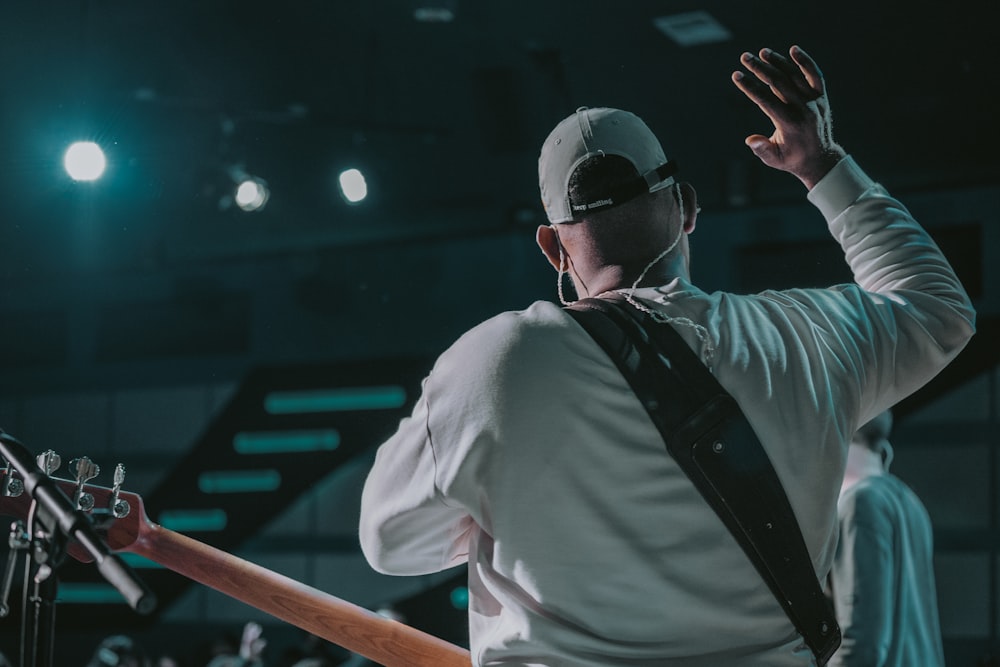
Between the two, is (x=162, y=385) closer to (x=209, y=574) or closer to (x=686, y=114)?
(x=686, y=114)

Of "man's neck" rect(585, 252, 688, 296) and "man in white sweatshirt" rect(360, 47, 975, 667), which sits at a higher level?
"man's neck" rect(585, 252, 688, 296)

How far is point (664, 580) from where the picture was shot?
1101mm

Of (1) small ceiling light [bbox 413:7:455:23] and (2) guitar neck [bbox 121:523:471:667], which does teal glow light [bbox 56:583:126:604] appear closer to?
(1) small ceiling light [bbox 413:7:455:23]

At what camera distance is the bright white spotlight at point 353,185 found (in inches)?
250

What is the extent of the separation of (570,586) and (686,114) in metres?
5.62

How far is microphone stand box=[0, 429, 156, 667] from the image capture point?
3.82 feet

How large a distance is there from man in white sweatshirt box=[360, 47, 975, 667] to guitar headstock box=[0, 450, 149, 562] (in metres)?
0.40

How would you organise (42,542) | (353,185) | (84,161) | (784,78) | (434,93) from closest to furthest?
(42,542) → (784,78) → (84,161) → (434,93) → (353,185)

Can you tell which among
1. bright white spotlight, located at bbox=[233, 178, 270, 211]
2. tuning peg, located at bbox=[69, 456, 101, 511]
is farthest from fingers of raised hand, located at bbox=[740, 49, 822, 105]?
bright white spotlight, located at bbox=[233, 178, 270, 211]

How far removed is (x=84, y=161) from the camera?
3523 mm

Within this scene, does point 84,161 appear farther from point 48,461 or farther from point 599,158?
point 599,158

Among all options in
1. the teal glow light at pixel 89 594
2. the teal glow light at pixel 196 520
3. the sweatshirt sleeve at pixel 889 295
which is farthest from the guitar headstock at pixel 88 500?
the teal glow light at pixel 89 594

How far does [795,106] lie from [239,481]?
25.7ft

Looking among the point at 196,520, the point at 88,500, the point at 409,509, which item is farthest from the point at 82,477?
the point at 196,520
